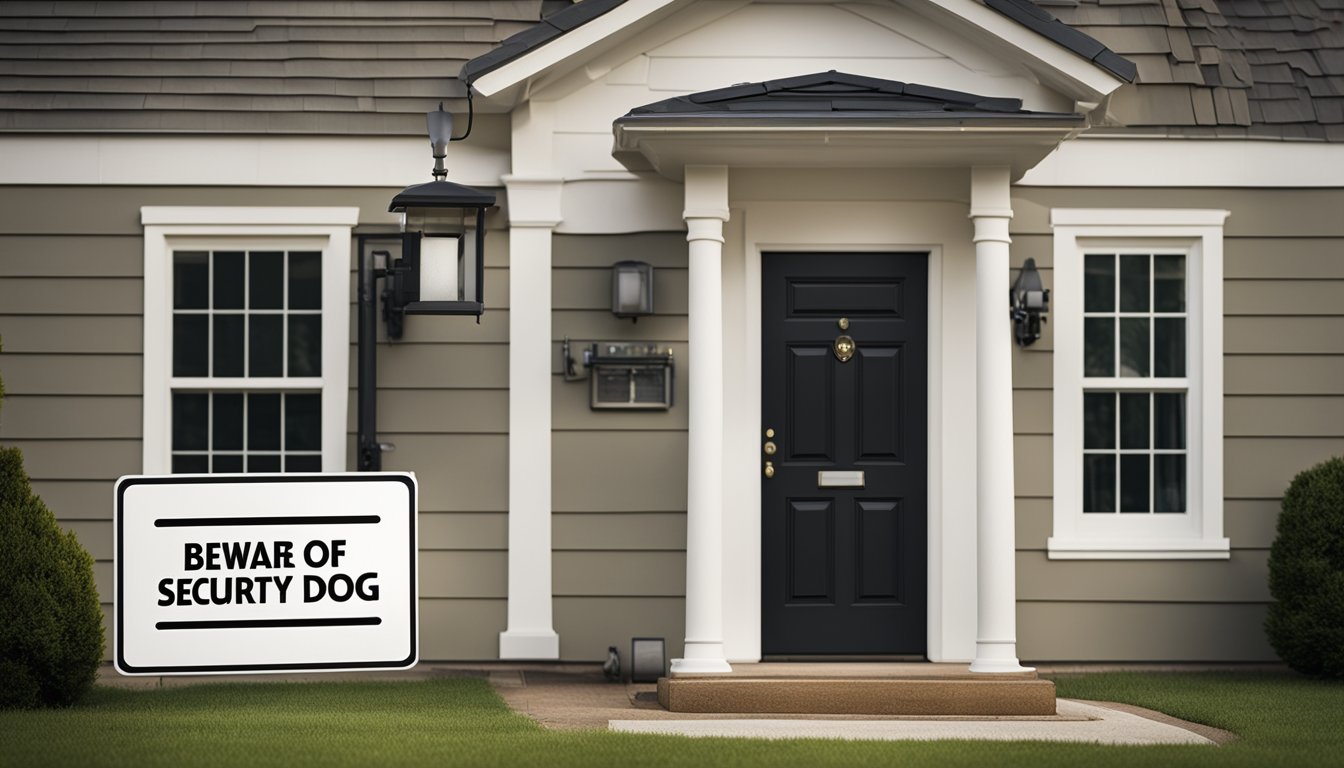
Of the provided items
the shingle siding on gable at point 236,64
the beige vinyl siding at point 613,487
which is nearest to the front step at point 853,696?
the beige vinyl siding at point 613,487

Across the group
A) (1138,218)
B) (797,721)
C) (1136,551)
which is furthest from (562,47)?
(1136,551)

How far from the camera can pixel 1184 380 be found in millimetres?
7984

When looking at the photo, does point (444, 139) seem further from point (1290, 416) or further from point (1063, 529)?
point (1290, 416)

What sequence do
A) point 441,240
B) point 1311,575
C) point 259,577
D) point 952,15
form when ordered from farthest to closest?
point 952,15 < point 1311,575 < point 441,240 < point 259,577

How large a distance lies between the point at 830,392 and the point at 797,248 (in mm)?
793

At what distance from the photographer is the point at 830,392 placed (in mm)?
7727

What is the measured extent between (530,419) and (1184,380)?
361 centimetres

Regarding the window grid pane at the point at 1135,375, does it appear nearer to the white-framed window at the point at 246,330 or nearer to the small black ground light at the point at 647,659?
the small black ground light at the point at 647,659

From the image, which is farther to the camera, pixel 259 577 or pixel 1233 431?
pixel 1233 431

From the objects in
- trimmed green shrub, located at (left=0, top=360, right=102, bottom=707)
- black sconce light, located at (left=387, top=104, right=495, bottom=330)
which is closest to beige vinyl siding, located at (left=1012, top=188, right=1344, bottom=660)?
black sconce light, located at (left=387, top=104, right=495, bottom=330)

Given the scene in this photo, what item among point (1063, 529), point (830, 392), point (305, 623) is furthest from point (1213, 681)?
point (305, 623)

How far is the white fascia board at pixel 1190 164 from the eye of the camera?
795 centimetres

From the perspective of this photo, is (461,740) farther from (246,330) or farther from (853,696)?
(246,330)

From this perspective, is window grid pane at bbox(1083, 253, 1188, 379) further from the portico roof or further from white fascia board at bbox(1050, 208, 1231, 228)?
the portico roof
